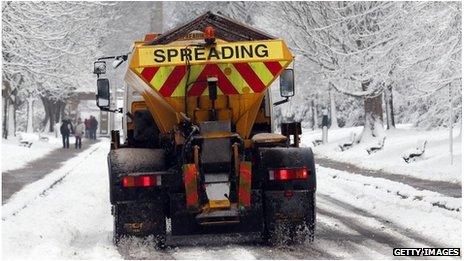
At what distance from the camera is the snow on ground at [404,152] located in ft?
58.9

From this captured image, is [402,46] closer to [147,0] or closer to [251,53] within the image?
[251,53]

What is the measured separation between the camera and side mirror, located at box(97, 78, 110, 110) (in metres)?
10.3

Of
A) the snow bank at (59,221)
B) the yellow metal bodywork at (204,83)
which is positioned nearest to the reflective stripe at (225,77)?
the yellow metal bodywork at (204,83)

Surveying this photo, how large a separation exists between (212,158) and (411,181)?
30.9 feet

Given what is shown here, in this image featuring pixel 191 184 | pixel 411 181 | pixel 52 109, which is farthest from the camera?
pixel 52 109

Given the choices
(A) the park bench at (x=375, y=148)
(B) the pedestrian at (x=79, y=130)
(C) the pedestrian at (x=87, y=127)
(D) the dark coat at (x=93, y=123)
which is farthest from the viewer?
(C) the pedestrian at (x=87, y=127)

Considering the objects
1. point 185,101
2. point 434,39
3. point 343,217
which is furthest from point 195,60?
point 434,39

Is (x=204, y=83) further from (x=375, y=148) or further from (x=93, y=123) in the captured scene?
(x=93, y=123)

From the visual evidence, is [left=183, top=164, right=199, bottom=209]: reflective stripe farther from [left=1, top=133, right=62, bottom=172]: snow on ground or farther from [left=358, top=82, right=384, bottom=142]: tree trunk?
[left=358, top=82, right=384, bottom=142]: tree trunk

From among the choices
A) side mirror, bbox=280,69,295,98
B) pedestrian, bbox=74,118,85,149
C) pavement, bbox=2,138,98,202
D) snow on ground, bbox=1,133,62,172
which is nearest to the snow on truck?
side mirror, bbox=280,69,295,98

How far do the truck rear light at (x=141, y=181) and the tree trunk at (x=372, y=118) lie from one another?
22.6 meters

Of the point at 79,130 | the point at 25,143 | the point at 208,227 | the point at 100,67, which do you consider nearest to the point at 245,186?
the point at 208,227

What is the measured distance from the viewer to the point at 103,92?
10320 mm

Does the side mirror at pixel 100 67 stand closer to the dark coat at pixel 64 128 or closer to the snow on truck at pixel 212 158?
the snow on truck at pixel 212 158
